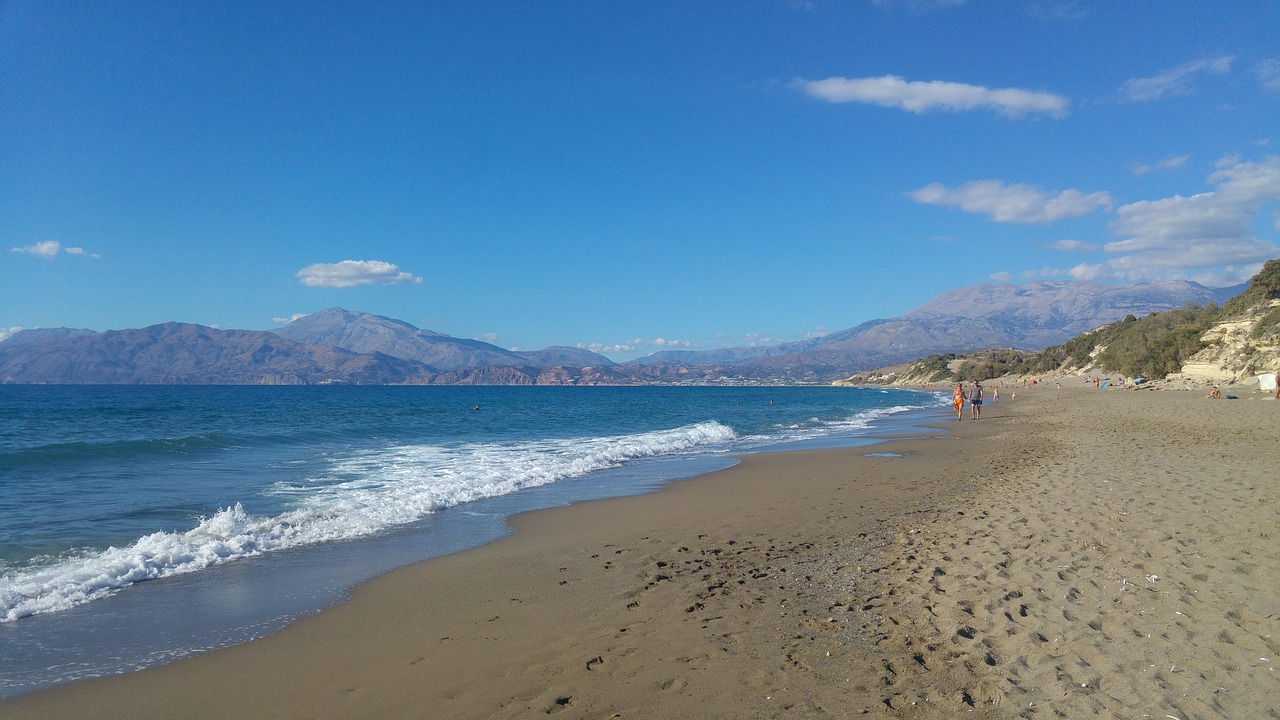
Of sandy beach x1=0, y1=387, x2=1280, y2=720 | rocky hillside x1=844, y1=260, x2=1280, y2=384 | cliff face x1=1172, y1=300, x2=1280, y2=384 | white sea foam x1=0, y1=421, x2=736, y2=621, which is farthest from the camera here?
rocky hillside x1=844, y1=260, x2=1280, y2=384

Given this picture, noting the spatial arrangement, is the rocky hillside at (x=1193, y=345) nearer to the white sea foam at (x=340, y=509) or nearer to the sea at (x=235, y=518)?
the sea at (x=235, y=518)

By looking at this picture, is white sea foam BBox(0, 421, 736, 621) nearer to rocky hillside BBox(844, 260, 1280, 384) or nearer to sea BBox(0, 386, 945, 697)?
sea BBox(0, 386, 945, 697)

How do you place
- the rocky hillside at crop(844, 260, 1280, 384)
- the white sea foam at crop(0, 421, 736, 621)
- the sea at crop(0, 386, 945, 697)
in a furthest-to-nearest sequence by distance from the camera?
the rocky hillside at crop(844, 260, 1280, 384), the white sea foam at crop(0, 421, 736, 621), the sea at crop(0, 386, 945, 697)

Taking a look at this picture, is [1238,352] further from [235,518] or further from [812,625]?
[235,518]

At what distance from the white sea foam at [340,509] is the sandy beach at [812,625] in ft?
9.18

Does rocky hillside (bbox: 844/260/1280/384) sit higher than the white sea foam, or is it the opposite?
Answer: rocky hillside (bbox: 844/260/1280/384)

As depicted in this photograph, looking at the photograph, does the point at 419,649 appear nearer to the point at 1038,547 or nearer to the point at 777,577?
the point at 777,577

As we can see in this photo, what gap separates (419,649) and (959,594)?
16.2ft

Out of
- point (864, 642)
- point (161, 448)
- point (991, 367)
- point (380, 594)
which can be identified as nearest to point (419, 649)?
point (380, 594)

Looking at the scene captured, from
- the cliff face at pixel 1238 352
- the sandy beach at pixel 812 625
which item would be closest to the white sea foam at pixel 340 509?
the sandy beach at pixel 812 625

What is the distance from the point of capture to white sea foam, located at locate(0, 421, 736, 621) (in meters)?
7.39

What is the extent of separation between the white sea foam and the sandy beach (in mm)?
2798

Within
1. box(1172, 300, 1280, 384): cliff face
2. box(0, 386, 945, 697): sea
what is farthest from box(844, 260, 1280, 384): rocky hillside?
box(0, 386, 945, 697): sea

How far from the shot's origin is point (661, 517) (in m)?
11.0
